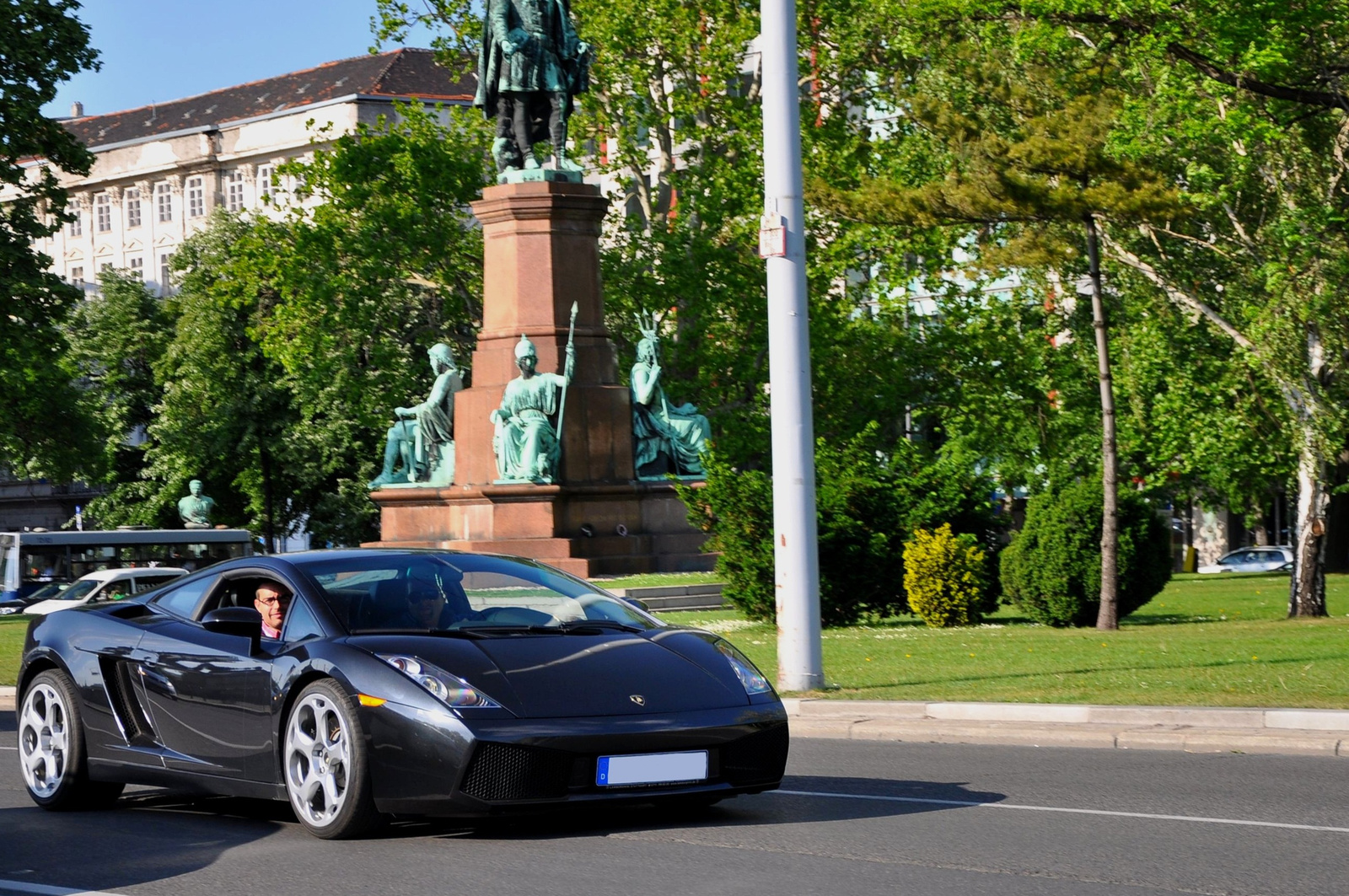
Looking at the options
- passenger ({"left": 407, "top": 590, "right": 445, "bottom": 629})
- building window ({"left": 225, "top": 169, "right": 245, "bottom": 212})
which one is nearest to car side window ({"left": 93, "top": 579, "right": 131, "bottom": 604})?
passenger ({"left": 407, "top": 590, "right": 445, "bottom": 629})

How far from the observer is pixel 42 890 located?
753 cm

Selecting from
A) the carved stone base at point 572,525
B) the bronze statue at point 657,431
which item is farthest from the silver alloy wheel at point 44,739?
the bronze statue at point 657,431

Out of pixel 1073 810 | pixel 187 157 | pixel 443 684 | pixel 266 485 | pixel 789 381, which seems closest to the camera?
pixel 443 684

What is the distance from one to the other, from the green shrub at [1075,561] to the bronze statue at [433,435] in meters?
12.1

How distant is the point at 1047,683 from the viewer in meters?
15.2

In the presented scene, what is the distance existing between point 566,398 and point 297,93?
72454 millimetres

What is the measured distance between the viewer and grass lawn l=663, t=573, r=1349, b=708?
14219 mm

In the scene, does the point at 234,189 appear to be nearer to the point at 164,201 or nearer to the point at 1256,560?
the point at 164,201

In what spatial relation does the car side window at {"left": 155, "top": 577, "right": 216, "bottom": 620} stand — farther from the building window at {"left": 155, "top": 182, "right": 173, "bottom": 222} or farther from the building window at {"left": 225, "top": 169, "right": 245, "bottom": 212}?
the building window at {"left": 155, "top": 182, "right": 173, "bottom": 222}

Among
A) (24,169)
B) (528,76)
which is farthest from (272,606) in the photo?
(24,169)

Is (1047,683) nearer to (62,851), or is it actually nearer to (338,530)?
(62,851)

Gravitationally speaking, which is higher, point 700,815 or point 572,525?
point 572,525

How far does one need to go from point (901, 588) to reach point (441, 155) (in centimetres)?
2818

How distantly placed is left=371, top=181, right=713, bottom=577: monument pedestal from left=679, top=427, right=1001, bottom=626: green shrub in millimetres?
6374
